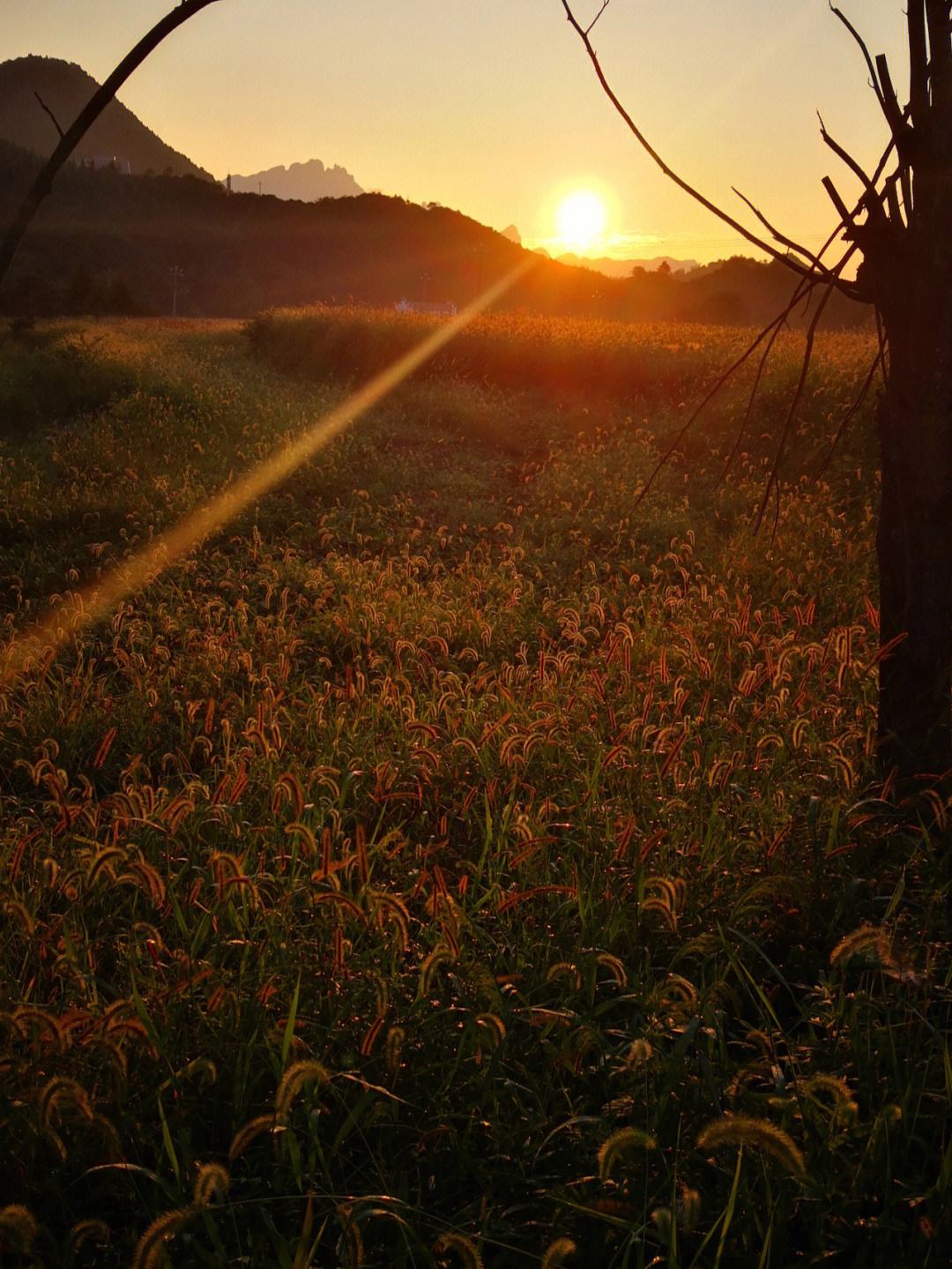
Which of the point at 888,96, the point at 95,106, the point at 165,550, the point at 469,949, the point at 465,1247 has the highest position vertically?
the point at 888,96

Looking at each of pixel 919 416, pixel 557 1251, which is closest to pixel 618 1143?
pixel 557 1251

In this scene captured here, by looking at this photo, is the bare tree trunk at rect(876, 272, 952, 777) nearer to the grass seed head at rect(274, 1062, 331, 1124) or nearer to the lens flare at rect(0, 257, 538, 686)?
the grass seed head at rect(274, 1062, 331, 1124)

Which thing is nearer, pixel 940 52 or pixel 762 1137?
pixel 762 1137

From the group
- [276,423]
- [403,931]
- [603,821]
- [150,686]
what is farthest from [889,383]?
[276,423]

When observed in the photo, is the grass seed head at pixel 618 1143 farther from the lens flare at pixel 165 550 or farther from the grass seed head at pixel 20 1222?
the lens flare at pixel 165 550

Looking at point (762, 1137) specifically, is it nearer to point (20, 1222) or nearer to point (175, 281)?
point (20, 1222)

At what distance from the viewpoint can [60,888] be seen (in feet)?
9.38

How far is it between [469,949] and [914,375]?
99.5 inches

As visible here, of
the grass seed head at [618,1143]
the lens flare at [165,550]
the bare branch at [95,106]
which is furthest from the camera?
the lens flare at [165,550]

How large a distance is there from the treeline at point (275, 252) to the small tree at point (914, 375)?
207 ft

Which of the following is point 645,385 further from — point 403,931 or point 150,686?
point 403,931

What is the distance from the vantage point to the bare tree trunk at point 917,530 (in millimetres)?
3285

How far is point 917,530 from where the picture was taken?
3.42m

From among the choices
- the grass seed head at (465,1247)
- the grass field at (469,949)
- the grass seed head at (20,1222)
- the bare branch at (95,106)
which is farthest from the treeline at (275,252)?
the grass seed head at (20,1222)
